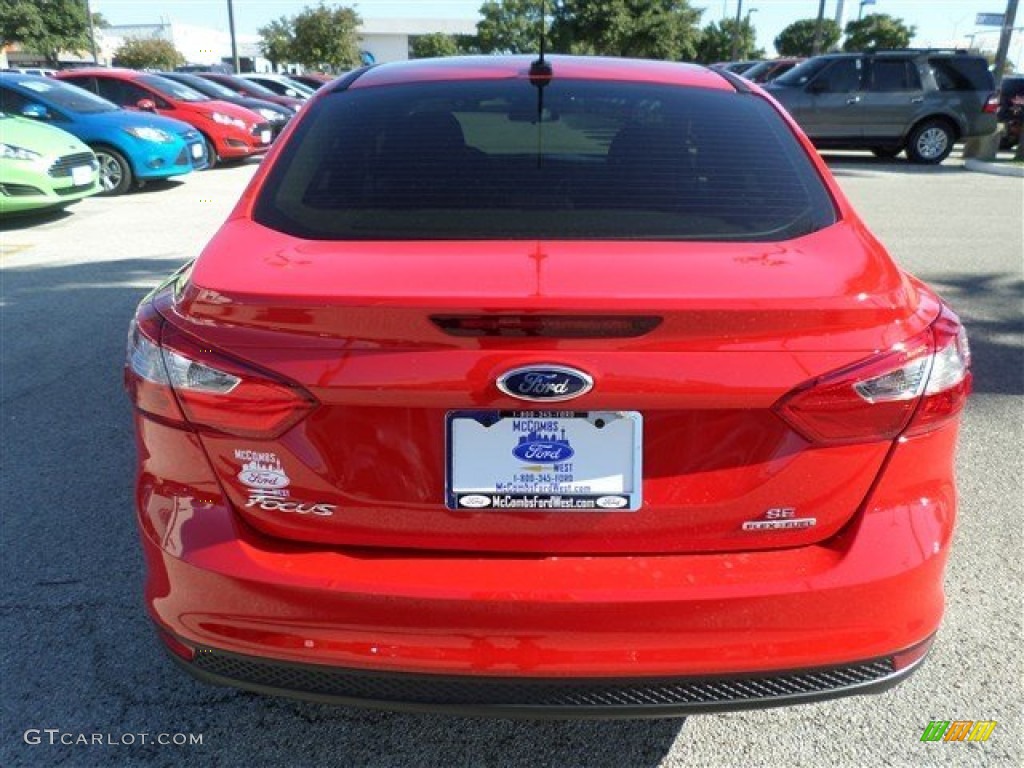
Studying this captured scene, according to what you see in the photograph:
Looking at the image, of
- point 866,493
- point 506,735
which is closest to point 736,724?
point 506,735

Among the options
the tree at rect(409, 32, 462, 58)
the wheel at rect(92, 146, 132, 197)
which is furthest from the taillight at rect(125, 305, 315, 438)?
the tree at rect(409, 32, 462, 58)

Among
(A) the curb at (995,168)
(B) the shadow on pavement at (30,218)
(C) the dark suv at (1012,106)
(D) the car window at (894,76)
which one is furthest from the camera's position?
(C) the dark suv at (1012,106)

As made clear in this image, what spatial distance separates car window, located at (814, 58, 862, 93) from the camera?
1648 cm

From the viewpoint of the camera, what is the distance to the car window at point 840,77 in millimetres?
16484

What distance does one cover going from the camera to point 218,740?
7.55 ft

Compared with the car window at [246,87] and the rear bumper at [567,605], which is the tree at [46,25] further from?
the rear bumper at [567,605]

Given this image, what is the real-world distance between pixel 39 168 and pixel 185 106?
5771 mm

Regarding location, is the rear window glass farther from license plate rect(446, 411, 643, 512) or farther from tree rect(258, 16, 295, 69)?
tree rect(258, 16, 295, 69)

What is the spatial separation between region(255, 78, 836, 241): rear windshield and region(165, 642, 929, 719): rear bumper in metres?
0.96

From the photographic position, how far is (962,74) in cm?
1659

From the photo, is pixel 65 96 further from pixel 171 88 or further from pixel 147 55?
pixel 147 55

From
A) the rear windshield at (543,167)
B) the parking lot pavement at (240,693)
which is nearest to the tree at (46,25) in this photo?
the parking lot pavement at (240,693)

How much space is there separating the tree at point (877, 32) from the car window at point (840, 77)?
41867 millimetres

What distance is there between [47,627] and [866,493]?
7.93 feet
